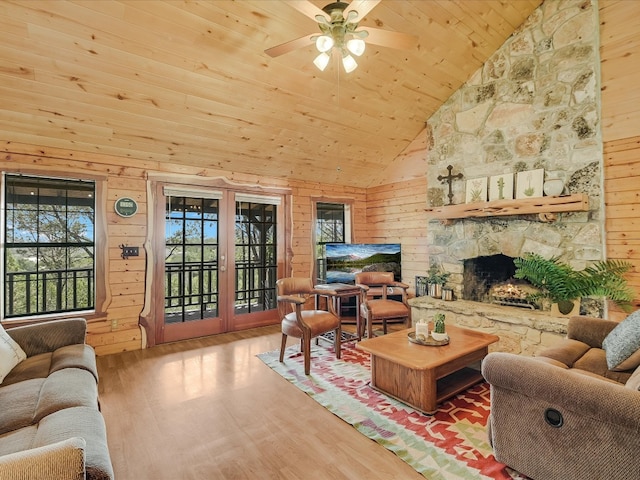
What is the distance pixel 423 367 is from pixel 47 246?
398 cm

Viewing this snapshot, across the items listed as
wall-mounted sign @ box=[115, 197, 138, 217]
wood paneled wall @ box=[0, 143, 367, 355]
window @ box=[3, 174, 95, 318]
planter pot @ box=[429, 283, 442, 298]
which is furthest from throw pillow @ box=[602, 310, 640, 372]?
window @ box=[3, 174, 95, 318]

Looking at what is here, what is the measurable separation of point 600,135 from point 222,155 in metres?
4.28

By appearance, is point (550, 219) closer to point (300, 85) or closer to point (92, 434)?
point (300, 85)

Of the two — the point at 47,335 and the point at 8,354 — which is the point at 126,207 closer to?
the point at 47,335

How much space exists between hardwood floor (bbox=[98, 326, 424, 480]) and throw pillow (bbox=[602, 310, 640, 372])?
138 centimetres

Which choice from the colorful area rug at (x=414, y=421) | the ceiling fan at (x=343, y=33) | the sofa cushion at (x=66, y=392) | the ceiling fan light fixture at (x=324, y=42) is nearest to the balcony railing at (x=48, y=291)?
the sofa cushion at (x=66, y=392)

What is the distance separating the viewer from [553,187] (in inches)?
143

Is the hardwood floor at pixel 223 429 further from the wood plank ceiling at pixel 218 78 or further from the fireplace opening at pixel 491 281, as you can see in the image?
the fireplace opening at pixel 491 281

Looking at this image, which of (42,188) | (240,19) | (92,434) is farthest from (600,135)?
(42,188)


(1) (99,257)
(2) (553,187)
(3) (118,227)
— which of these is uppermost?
(2) (553,187)

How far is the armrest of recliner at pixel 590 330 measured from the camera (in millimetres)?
2529

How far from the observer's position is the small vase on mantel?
3.60 metres

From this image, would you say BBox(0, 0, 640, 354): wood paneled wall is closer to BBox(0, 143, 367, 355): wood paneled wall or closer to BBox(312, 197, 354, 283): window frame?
BBox(0, 143, 367, 355): wood paneled wall

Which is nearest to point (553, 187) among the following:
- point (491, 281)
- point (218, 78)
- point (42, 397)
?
point (491, 281)
